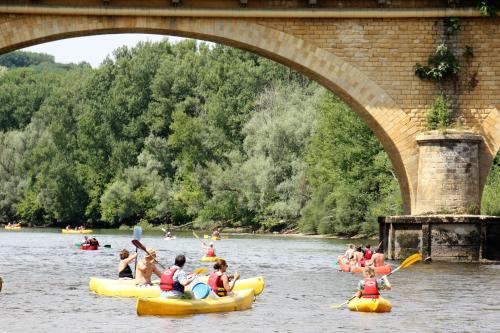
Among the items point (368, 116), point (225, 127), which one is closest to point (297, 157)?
point (225, 127)

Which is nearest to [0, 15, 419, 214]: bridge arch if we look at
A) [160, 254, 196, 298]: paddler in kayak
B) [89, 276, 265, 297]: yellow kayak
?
[89, 276, 265, 297]: yellow kayak

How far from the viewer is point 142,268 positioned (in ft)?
88.6

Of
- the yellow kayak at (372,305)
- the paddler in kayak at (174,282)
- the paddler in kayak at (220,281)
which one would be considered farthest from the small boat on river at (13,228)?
the yellow kayak at (372,305)

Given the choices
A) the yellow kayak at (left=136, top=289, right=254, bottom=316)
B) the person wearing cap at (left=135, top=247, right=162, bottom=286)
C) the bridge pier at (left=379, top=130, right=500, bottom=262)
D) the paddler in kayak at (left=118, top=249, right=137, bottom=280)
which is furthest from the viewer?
the bridge pier at (left=379, top=130, right=500, bottom=262)

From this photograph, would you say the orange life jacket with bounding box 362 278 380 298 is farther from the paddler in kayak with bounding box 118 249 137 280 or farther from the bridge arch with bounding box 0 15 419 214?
the bridge arch with bounding box 0 15 419 214

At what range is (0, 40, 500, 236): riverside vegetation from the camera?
7056 cm

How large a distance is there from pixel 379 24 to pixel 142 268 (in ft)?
44.0

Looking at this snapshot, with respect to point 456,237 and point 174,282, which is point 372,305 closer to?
point 174,282

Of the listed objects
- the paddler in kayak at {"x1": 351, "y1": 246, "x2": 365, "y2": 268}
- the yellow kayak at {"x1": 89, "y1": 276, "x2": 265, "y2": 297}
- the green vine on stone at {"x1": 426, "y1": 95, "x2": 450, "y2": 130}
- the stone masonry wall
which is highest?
the green vine on stone at {"x1": 426, "y1": 95, "x2": 450, "y2": 130}

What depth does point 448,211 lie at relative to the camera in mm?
37156

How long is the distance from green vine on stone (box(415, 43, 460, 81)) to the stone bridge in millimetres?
258

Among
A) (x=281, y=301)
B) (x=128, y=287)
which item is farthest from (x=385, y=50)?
(x=128, y=287)

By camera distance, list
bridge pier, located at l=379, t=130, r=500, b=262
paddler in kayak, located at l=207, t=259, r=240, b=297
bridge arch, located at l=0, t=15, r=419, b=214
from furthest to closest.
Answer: bridge pier, located at l=379, t=130, r=500, b=262 → bridge arch, located at l=0, t=15, r=419, b=214 → paddler in kayak, located at l=207, t=259, r=240, b=297

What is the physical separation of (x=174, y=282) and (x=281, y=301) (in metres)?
3.95
